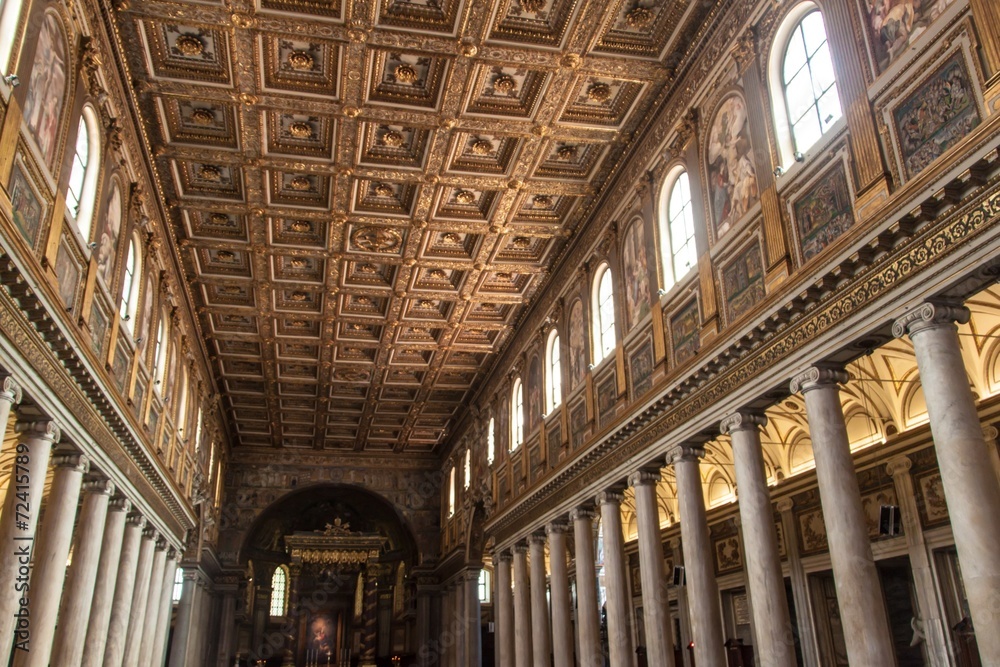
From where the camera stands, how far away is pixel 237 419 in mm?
33562

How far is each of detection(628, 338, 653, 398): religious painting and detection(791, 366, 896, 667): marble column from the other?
500cm

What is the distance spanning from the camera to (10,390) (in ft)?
34.4

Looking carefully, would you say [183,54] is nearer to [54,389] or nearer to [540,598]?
[54,389]

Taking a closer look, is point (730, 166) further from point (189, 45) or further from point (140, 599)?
point (140, 599)

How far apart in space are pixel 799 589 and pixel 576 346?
711 cm

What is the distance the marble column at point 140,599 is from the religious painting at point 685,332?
13227 millimetres

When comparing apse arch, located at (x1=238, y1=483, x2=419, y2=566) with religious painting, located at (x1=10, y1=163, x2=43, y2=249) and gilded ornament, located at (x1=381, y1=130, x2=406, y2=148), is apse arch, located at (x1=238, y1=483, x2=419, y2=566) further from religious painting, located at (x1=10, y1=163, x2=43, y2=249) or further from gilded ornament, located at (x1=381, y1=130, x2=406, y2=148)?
religious painting, located at (x1=10, y1=163, x2=43, y2=249)

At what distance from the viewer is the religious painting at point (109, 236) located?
571 inches

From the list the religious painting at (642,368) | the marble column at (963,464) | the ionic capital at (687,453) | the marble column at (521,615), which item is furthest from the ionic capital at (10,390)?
the marble column at (521,615)

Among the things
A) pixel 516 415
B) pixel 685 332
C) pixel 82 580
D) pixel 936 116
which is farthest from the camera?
pixel 516 415

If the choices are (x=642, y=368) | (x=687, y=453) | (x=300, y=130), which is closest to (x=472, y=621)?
(x=642, y=368)

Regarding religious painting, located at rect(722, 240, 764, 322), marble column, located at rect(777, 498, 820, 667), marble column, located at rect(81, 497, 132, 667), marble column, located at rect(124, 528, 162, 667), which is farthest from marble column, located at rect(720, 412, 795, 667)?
marble column, located at rect(124, 528, 162, 667)

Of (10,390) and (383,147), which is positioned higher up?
(383,147)

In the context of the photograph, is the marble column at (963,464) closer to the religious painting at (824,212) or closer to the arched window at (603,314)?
the religious painting at (824,212)
